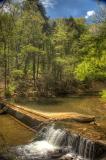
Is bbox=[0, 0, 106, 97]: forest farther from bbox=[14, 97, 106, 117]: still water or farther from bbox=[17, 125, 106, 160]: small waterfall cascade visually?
bbox=[17, 125, 106, 160]: small waterfall cascade

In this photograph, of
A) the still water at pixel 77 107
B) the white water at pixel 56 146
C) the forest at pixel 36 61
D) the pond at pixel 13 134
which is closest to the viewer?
the white water at pixel 56 146

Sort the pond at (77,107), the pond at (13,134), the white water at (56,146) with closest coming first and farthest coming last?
the white water at (56,146), the pond at (13,134), the pond at (77,107)

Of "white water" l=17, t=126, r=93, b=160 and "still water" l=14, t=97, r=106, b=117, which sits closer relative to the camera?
"white water" l=17, t=126, r=93, b=160

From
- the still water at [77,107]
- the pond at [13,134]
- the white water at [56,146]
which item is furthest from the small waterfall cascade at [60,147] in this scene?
the still water at [77,107]

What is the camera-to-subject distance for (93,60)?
17.8m

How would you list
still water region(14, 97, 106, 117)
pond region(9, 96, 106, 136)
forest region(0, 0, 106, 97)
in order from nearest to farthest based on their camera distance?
pond region(9, 96, 106, 136) → still water region(14, 97, 106, 117) → forest region(0, 0, 106, 97)

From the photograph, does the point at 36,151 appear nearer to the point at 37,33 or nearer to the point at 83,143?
the point at 83,143

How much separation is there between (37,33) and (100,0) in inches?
1569

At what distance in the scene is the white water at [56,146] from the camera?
46.3ft

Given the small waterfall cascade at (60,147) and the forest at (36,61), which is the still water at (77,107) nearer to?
the forest at (36,61)

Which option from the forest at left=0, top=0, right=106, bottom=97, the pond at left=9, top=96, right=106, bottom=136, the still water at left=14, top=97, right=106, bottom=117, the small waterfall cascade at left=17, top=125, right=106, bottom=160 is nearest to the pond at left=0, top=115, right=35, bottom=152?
the small waterfall cascade at left=17, top=125, right=106, bottom=160

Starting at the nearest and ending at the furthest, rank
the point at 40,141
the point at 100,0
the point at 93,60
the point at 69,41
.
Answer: the point at 100,0, the point at 40,141, the point at 93,60, the point at 69,41

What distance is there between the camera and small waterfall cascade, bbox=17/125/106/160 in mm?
14008

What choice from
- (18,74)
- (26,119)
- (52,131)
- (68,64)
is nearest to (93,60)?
(52,131)
